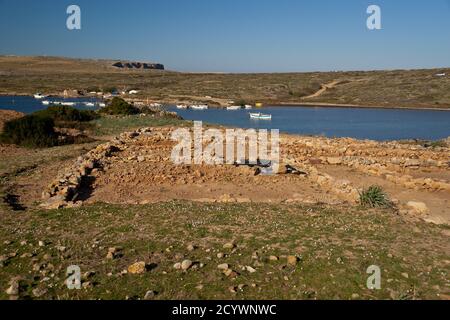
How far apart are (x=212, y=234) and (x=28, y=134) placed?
46.7ft

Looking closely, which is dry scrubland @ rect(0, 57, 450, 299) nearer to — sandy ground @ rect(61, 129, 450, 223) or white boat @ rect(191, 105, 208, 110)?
sandy ground @ rect(61, 129, 450, 223)

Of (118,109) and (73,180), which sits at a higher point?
(118,109)

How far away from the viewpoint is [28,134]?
18422 mm

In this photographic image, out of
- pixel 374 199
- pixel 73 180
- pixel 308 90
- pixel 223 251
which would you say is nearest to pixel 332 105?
pixel 308 90

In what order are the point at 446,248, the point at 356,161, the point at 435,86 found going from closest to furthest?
the point at 446,248
the point at 356,161
the point at 435,86

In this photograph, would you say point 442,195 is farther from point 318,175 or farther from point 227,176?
point 227,176

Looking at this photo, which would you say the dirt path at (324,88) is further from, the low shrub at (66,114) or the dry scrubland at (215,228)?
the dry scrubland at (215,228)

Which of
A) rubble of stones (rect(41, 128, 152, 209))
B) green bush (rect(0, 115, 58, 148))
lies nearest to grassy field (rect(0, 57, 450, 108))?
green bush (rect(0, 115, 58, 148))

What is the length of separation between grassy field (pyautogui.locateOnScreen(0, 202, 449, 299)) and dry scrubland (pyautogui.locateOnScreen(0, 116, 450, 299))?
0.7 inches

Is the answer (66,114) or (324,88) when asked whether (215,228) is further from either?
(324,88)

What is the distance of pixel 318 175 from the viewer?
12594 mm
